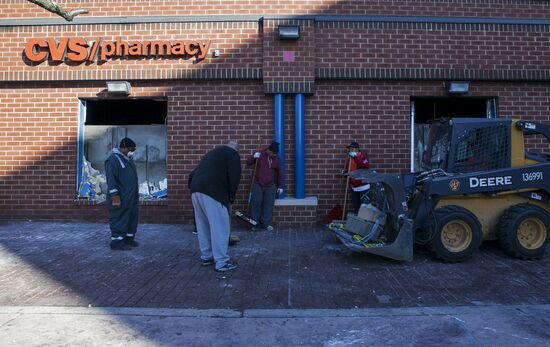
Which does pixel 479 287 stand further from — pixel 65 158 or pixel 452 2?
pixel 65 158

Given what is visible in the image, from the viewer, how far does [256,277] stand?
224 inches

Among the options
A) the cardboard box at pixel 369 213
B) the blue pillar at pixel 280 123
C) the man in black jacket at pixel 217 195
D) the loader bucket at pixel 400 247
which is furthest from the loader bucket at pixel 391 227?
the blue pillar at pixel 280 123

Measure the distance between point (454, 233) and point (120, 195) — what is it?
5.06 metres

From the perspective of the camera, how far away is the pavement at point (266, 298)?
3.96 m

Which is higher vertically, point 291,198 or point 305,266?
point 291,198

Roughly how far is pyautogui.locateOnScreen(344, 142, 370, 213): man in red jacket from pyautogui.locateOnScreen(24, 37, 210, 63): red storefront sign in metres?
3.64

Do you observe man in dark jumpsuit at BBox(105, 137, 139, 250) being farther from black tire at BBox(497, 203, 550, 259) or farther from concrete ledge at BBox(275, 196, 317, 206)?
black tire at BBox(497, 203, 550, 259)

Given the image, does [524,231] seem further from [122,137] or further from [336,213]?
[122,137]

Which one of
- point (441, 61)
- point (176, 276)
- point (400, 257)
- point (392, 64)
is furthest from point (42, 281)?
point (441, 61)

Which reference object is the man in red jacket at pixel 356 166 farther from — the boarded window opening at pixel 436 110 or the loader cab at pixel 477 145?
the loader cab at pixel 477 145

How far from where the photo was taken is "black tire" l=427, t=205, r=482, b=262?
20.5 ft

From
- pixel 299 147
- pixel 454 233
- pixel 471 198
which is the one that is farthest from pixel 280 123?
pixel 454 233

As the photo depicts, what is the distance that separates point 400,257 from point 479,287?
1.08 metres

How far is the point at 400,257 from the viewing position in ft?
20.0
